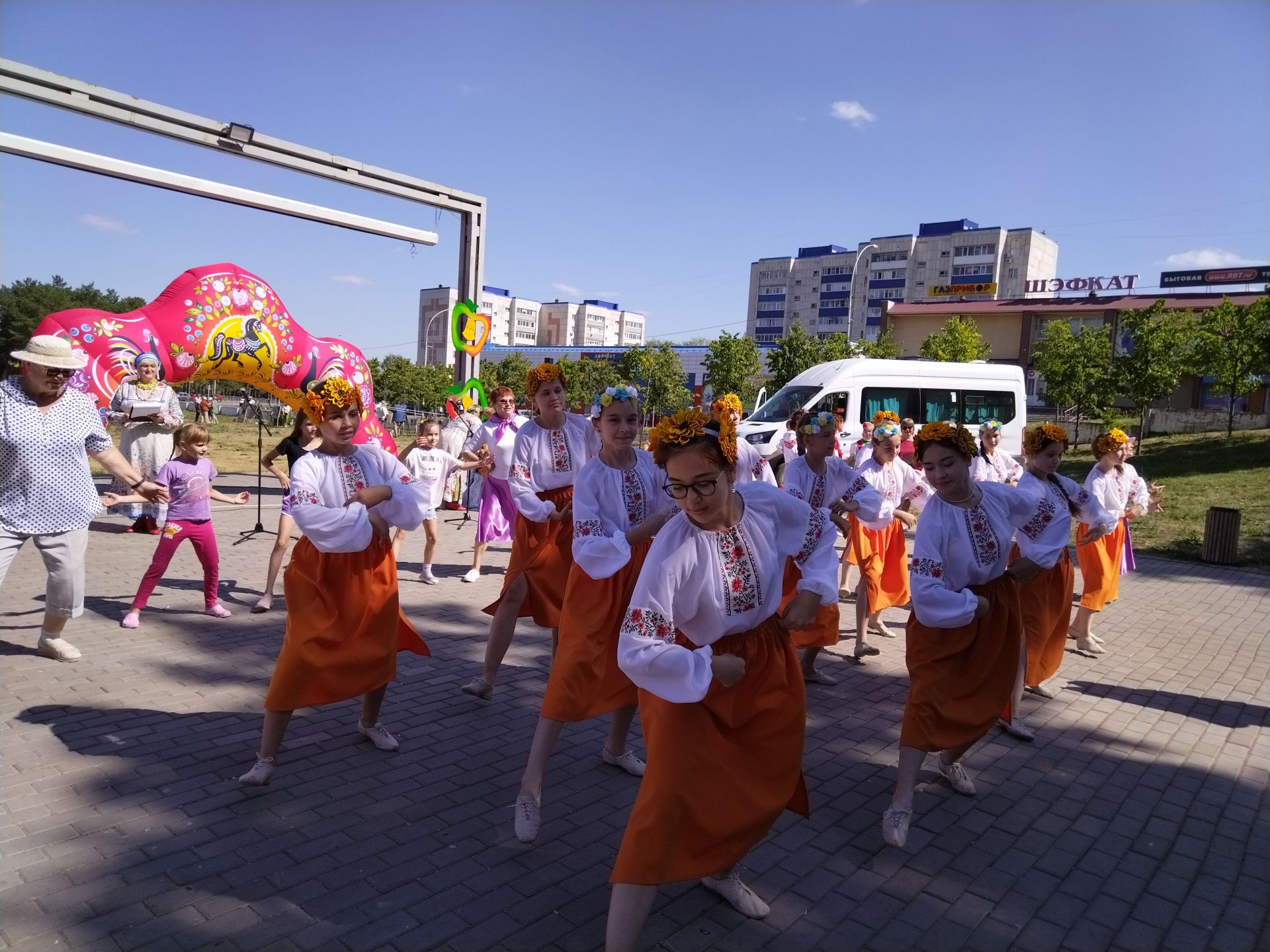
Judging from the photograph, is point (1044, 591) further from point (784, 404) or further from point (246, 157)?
point (784, 404)

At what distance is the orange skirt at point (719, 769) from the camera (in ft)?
8.32

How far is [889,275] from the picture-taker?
8881cm

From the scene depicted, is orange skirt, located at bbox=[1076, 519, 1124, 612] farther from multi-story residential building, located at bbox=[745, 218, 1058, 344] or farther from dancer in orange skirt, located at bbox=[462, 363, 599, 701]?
multi-story residential building, located at bbox=[745, 218, 1058, 344]

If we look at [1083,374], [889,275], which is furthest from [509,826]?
[889,275]

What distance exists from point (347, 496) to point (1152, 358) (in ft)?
98.4

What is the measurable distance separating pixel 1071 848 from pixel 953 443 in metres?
1.90

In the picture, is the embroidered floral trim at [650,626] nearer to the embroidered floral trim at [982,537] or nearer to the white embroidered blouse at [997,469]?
the embroidered floral trim at [982,537]

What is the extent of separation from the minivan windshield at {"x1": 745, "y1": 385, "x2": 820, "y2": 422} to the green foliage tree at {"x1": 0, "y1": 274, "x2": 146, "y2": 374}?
141ft

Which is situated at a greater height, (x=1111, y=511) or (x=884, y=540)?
(x=1111, y=511)

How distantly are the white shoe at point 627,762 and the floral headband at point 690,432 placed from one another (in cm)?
220

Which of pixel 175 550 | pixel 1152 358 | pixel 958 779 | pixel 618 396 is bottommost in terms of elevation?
pixel 958 779

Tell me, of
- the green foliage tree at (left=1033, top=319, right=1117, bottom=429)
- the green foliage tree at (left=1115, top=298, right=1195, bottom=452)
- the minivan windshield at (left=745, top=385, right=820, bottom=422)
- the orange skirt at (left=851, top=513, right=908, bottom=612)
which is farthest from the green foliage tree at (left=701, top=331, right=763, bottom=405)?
the orange skirt at (left=851, top=513, right=908, bottom=612)

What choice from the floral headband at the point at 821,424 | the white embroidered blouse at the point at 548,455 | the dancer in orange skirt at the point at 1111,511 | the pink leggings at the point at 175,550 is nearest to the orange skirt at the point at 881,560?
the floral headband at the point at 821,424

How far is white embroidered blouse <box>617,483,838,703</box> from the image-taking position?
2.48m
